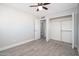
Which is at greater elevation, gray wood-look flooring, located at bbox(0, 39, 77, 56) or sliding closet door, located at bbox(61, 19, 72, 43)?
sliding closet door, located at bbox(61, 19, 72, 43)

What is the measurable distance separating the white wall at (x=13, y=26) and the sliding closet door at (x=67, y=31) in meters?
2.77

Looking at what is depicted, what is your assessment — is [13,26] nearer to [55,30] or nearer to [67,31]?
[55,30]

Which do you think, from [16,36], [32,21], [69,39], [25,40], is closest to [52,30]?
[69,39]

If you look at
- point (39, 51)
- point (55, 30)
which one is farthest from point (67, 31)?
point (39, 51)

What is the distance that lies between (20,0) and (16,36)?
322 centimetres

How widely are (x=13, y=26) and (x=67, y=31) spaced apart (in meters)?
3.84


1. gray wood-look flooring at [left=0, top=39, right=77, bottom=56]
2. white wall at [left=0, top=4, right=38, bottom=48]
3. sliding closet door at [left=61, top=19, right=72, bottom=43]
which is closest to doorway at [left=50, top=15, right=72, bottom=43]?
sliding closet door at [left=61, top=19, right=72, bottom=43]

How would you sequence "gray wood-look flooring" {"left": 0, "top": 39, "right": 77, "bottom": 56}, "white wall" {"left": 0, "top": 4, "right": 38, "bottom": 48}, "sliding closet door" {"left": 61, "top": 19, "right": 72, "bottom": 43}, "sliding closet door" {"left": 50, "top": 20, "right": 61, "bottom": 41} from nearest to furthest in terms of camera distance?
1. "gray wood-look flooring" {"left": 0, "top": 39, "right": 77, "bottom": 56}
2. "white wall" {"left": 0, "top": 4, "right": 38, "bottom": 48}
3. "sliding closet door" {"left": 61, "top": 19, "right": 72, "bottom": 43}
4. "sliding closet door" {"left": 50, "top": 20, "right": 61, "bottom": 41}

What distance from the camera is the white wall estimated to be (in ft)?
10.2

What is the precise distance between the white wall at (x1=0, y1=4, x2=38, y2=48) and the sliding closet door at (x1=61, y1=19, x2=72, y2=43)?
277cm

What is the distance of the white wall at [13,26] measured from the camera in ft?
10.2

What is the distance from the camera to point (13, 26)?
358cm

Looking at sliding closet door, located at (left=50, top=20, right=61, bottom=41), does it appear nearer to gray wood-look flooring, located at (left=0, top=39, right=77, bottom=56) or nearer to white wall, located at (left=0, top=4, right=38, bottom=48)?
gray wood-look flooring, located at (left=0, top=39, right=77, bottom=56)

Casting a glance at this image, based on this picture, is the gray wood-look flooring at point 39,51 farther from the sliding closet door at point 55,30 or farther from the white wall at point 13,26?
the sliding closet door at point 55,30
